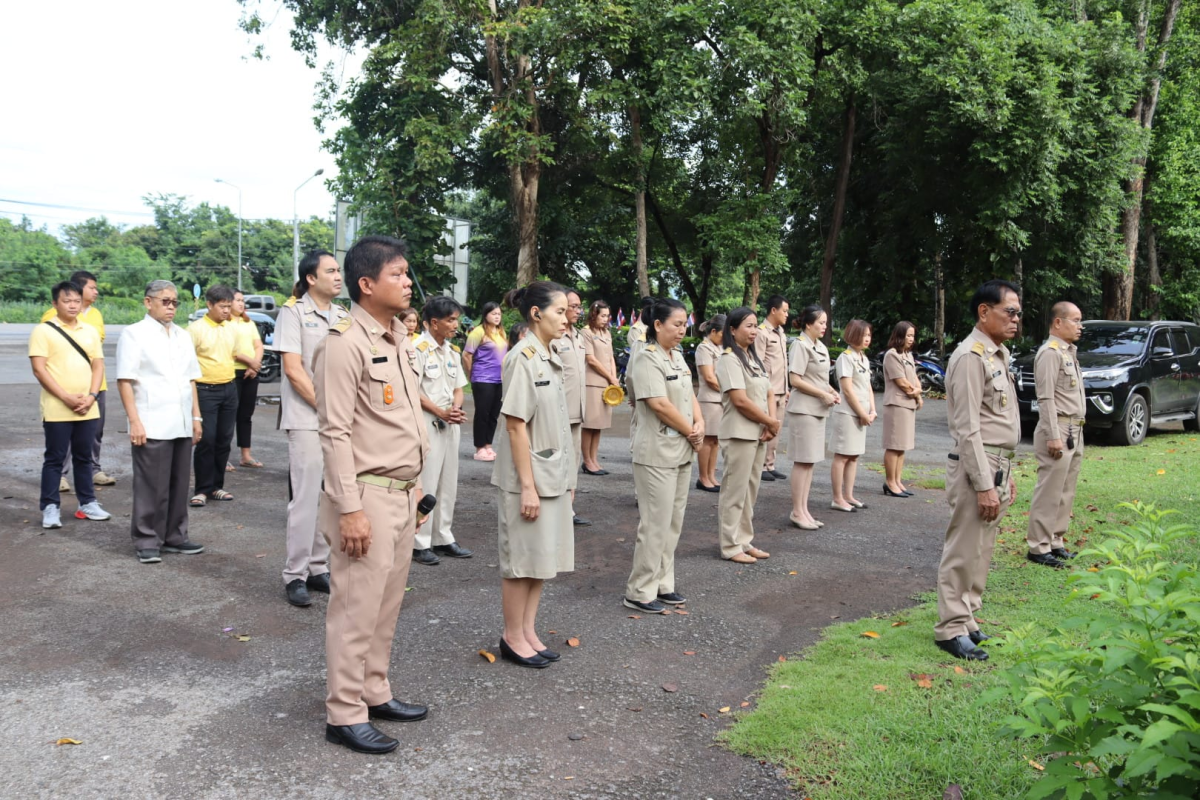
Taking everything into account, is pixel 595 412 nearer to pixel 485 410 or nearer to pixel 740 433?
pixel 485 410

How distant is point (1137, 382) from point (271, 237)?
69.0 metres

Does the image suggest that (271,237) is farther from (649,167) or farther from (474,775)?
(474,775)

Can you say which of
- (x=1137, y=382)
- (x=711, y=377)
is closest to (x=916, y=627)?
(x=711, y=377)

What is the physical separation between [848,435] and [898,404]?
113cm

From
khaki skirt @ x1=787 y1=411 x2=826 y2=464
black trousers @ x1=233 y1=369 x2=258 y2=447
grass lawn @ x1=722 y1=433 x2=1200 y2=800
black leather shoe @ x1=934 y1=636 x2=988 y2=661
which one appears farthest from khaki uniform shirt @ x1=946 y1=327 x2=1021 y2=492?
black trousers @ x1=233 y1=369 x2=258 y2=447

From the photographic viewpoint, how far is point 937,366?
826 inches

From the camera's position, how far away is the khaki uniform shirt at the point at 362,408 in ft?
12.0

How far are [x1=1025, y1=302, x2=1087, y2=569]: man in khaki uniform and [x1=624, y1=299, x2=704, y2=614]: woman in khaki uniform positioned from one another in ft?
9.37

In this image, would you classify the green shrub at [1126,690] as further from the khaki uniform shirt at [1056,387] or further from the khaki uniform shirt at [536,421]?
the khaki uniform shirt at [1056,387]

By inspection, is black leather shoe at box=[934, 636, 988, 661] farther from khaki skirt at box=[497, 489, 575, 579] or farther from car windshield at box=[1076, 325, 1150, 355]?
car windshield at box=[1076, 325, 1150, 355]

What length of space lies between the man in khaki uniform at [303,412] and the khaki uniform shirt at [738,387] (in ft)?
9.16

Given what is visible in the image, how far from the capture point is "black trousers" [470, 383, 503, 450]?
1066 centimetres

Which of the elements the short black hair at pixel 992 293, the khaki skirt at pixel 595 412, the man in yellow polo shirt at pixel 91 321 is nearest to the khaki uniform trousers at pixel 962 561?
the short black hair at pixel 992 293

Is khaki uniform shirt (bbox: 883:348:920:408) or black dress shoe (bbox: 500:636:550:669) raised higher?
khaki uniform shirt (bbox: 883:348:920:408)
